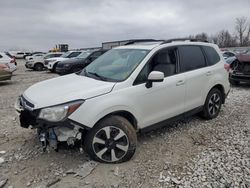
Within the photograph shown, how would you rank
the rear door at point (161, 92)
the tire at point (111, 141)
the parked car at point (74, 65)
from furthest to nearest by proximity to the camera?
the parked car at point (74, 65), the rear door at point (161, 92), the tire at point (111, 141)

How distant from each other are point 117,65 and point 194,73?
1.54 metres

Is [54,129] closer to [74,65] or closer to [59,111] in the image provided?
[59,111]

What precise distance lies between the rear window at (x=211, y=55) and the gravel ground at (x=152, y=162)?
1.41m

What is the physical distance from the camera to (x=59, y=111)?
2.96 metres

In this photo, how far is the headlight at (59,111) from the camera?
2.96 m

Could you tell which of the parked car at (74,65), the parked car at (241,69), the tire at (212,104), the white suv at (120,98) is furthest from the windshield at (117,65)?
the parked car at (74,65)

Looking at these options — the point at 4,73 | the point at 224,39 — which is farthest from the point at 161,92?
the point at 224,39

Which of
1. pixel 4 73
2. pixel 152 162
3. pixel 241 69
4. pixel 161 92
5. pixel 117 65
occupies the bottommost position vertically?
pixel 152 162

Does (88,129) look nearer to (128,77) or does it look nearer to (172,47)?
(128,77)

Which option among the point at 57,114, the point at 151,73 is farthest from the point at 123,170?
the point at 151,73

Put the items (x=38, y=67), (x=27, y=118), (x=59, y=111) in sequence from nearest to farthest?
1. (x=59, y=111)
2. (x=27, y=118)
3. (x=38, y=67)

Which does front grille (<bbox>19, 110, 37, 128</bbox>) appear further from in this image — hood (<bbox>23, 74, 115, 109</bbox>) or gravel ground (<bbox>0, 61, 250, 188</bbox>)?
gravel ground (<bbox>0, 61, 250, 188</bbox>)

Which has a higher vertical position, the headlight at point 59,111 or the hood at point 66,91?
the hood at point 66,91

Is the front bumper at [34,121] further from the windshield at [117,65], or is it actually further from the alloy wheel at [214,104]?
the alloy wheel at [214,104]
